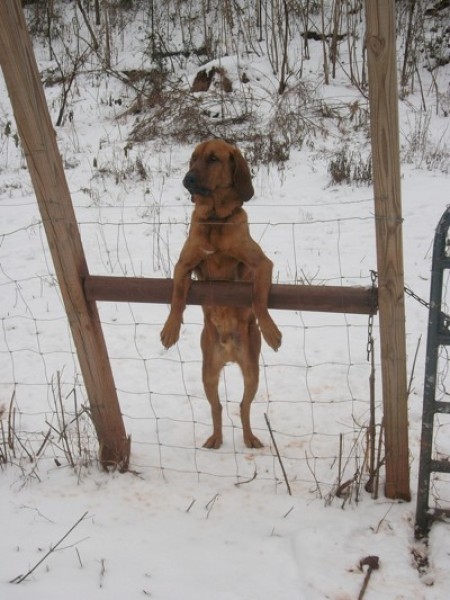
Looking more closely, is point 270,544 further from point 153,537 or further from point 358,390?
point 358,390

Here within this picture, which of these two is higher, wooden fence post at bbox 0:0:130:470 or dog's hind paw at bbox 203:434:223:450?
wooden fence post at bbox 0:0:130:470

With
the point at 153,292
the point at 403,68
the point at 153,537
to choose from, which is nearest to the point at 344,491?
the point at 153,537

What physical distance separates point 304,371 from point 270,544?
69.7 inches

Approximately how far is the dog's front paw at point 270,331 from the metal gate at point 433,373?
0.73 m

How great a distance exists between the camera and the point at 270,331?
9.06 feet

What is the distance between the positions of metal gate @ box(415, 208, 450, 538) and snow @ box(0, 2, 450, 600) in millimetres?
96

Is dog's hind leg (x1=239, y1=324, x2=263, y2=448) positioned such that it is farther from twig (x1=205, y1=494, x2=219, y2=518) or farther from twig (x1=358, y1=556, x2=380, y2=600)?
twig (x1=358, y1=556, x2=380, y2=600)

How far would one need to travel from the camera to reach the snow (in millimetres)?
2398

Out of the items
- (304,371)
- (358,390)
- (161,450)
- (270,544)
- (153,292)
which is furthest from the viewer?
(304,371)

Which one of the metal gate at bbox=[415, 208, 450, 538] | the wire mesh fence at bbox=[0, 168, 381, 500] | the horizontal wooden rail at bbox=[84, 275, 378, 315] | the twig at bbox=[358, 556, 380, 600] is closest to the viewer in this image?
the metal gate at bbox=[415, 208, 450, 538]

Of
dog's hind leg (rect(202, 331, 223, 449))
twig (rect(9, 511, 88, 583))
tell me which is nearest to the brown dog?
dog's hind leg (rect(202, 331, 223, 449))

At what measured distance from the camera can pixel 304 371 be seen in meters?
4.19

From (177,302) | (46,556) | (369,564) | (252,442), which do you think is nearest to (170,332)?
(177,302)

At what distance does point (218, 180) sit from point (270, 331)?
32.2 inches
